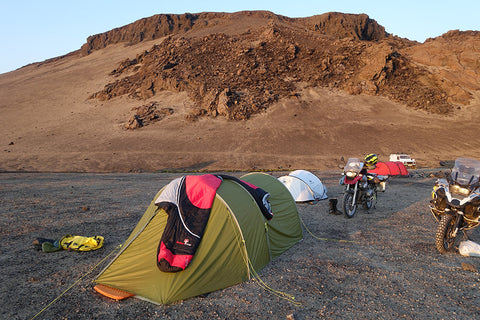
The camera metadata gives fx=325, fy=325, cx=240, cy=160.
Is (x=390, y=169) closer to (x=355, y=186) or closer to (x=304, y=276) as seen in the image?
(x=355, y=186)

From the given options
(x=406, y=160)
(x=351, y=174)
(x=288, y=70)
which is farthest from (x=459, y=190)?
(x=288, y=70)

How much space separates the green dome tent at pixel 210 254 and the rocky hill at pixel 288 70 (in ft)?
131

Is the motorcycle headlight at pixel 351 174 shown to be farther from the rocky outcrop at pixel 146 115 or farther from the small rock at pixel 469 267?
the rocky outcrop at pixel 146 115

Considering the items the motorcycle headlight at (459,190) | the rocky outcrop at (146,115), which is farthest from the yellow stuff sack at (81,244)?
the rocky outcrop at (146,115)

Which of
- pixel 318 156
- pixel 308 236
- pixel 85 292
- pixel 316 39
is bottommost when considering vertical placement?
pixel 318 156

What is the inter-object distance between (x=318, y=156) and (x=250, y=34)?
37217 mm

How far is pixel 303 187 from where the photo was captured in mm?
13281

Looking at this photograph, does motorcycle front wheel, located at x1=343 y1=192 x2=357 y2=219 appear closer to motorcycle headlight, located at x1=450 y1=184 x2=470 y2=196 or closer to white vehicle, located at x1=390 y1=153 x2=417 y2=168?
motorcycle headlight, located at x1=450 y1=184 x2=470 y2=196

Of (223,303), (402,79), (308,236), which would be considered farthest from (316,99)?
(223,303)

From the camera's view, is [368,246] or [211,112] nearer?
[368,246]

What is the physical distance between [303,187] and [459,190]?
637 cm

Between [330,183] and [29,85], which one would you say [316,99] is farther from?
[29,85]

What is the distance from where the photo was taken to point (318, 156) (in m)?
36.8

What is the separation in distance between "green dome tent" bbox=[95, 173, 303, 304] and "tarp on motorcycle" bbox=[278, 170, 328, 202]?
5.93 meters
